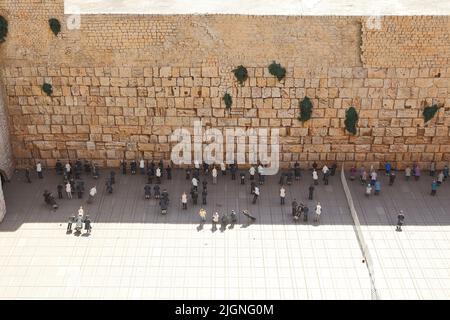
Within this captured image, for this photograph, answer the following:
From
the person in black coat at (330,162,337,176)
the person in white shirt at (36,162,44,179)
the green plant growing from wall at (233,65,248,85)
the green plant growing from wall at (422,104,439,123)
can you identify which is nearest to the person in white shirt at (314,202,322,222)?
the person in black coat at (330,162,337,176)

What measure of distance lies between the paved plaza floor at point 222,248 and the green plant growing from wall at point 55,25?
5.36 m

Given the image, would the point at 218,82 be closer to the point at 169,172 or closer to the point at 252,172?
the point at 252,172

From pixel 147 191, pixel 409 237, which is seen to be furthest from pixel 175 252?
pixel 409 237

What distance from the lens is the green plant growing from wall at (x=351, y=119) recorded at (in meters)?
21.0

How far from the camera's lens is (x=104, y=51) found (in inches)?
797

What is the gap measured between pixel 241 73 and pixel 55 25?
6331mm

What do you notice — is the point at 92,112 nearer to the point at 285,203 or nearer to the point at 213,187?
the point at 213,187

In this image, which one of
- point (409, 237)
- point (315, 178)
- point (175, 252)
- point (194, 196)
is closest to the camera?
point (175, 252)

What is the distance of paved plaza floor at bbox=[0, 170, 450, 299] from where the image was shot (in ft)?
54.6

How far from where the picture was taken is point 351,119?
21094 millimetres

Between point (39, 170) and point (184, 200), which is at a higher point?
point (39, 170)

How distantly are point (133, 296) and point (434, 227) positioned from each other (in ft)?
31.8

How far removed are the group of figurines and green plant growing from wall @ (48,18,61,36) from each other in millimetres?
11253
